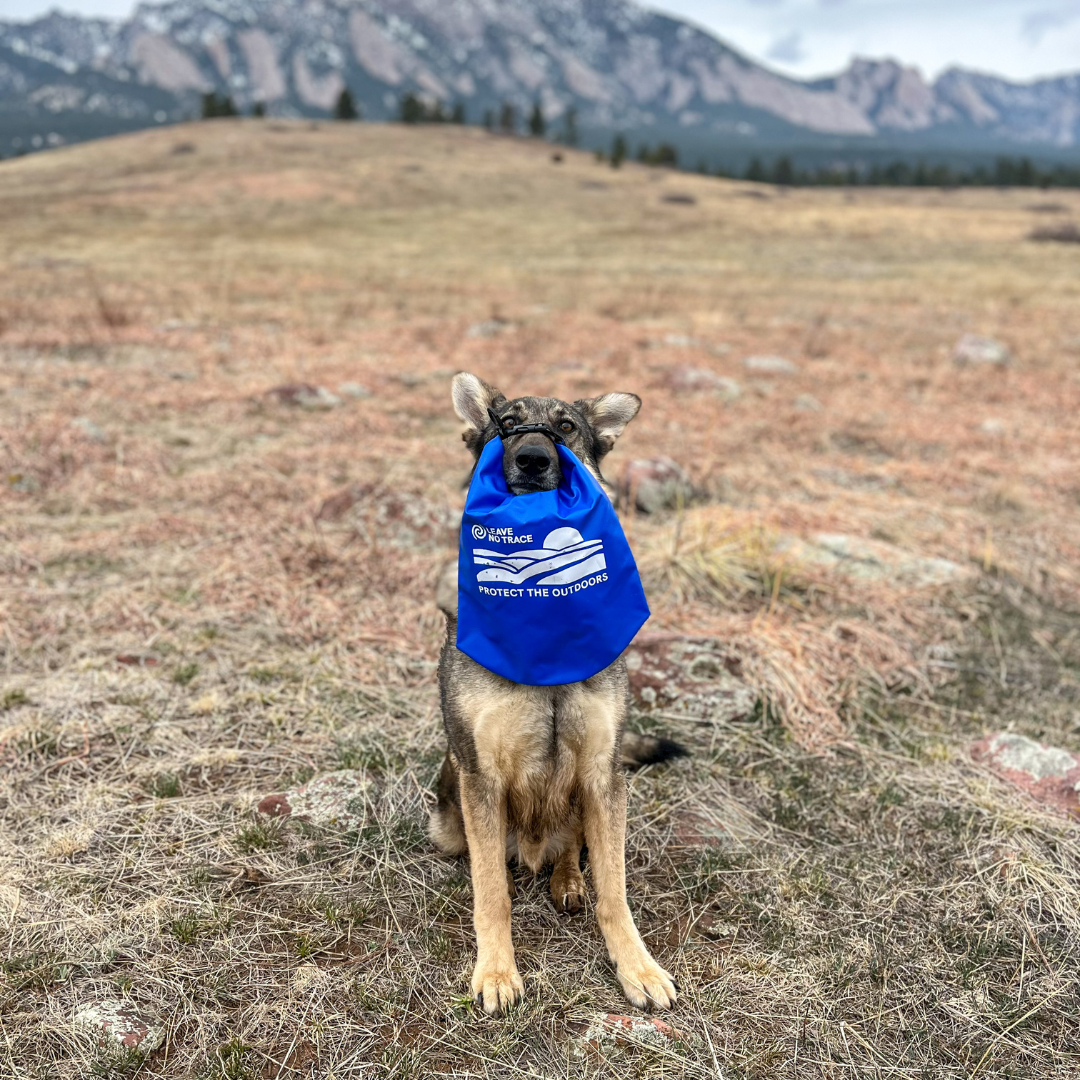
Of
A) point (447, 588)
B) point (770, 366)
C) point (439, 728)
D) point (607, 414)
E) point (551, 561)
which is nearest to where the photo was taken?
point (551, 561)

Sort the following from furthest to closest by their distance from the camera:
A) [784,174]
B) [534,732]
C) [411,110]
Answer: [784,174] < [411,110] < [534,732]

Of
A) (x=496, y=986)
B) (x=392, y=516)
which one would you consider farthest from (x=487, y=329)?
(x=496, y=986)

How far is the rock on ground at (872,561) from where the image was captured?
6121 mm

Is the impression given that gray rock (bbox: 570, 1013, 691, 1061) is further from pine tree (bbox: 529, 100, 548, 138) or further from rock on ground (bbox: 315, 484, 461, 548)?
pine tree (bbox: 529, 100, 548, 138)

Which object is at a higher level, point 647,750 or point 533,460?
point 533,460

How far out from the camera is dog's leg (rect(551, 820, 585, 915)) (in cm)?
335

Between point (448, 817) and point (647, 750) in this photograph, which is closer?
point (448, 817)

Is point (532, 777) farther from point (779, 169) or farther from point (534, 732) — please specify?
point (779, 169)

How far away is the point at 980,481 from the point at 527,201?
5356cm

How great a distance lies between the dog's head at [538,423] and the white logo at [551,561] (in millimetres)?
281

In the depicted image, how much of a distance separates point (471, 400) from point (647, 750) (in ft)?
6.57

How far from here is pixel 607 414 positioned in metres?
3.47

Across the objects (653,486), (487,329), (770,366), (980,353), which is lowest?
(653,486)

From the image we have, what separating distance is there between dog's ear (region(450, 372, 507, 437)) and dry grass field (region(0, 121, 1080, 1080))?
2028 mm
